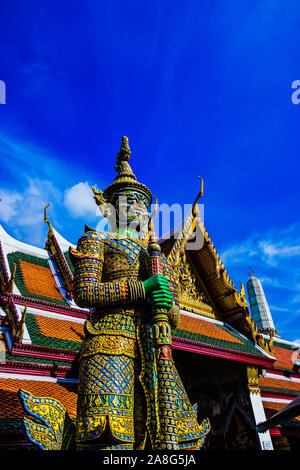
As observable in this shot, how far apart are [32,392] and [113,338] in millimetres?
1752

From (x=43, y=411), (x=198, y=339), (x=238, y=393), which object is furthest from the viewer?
(x=238, y=393)

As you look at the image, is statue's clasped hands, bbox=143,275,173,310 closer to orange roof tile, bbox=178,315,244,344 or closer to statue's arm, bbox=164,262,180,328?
statue's arm, bbox=164,262,180,328

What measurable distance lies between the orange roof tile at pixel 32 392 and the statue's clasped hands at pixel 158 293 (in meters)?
1.65

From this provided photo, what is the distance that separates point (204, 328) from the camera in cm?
697

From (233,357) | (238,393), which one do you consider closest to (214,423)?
(238,393)

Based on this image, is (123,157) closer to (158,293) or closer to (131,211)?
(131,211)

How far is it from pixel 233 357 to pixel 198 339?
72cm

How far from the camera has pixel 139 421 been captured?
302 centimetres

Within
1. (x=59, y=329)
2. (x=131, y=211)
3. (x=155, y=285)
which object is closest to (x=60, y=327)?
(x=59, y=329)

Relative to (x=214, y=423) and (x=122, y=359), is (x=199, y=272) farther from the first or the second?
(x=122, y=359)

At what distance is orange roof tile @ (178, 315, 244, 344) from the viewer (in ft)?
21.8

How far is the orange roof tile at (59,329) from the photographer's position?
17.6 ft

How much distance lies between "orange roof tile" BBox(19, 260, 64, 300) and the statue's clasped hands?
12.6 ft

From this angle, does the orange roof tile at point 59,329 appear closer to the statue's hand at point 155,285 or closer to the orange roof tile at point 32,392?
the orange roof tile at point 32,392
